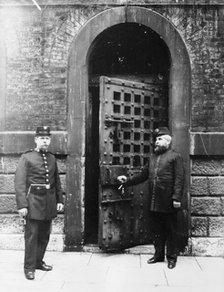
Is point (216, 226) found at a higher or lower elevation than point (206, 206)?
lower

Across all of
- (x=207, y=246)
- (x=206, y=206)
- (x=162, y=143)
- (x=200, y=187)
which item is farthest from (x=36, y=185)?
(x=207, y=246)

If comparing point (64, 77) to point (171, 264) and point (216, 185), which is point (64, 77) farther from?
point (171, 264)

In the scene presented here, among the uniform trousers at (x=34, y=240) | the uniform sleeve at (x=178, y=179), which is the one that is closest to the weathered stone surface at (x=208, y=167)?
the uniform sleeve at (x=178, y=179)

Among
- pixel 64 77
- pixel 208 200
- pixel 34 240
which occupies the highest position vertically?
pixel 64 77

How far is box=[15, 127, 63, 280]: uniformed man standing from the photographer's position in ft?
17.5

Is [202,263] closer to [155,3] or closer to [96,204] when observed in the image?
[96,204]

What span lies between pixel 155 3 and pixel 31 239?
4075 mm

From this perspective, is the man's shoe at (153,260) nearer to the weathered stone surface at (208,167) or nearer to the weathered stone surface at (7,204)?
the weathered stone surface at (208,167)

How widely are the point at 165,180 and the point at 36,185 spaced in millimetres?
1782

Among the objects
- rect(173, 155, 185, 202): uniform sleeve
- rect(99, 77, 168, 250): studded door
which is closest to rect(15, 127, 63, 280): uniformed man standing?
rect(99, 77, 168, 250): studded door

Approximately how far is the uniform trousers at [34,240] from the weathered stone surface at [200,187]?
93.1 inches

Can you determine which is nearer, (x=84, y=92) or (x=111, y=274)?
(x=111, y=274)

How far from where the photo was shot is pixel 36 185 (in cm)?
550

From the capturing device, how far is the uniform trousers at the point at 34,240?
533 centimetres
